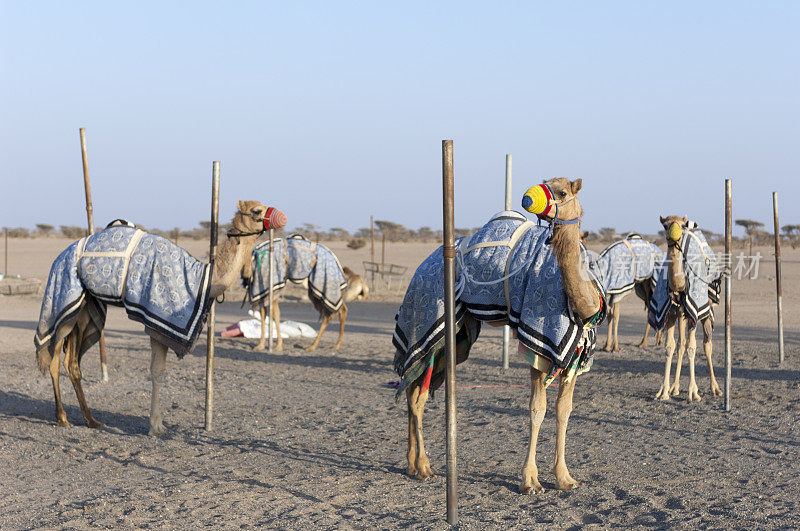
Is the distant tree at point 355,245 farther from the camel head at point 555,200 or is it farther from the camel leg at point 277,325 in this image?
the camel head at point 555,200

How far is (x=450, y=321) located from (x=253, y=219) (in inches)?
146

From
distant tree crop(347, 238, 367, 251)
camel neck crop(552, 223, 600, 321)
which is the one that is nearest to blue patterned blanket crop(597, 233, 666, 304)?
camel neck crop(552, 223, 600, 321)

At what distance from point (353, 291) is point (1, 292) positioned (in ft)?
44.0

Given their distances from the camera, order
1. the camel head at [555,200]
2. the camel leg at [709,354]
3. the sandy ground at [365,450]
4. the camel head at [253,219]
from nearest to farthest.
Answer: the camel head at [555,200], the sandy ground at [365,450], the camel head at [253,219], the camel leg at [709,354]

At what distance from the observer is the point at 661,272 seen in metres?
10.1

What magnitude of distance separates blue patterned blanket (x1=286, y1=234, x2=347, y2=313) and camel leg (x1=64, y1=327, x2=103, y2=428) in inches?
240

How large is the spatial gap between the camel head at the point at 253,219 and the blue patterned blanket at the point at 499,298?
2303 mm

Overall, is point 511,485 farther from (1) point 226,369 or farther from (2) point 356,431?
(1) point 226,369

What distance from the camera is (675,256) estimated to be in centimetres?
929

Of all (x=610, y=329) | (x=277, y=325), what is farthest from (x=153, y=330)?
(x=610, y=329)

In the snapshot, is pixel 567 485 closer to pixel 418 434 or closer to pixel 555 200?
pixel 418 434

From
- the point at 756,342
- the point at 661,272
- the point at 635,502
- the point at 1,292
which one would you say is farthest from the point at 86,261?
the point at 1,292

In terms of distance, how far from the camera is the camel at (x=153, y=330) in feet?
26.2

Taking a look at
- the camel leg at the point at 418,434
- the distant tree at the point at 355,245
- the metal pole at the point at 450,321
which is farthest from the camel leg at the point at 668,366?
the distant tree at the point at 355,245
